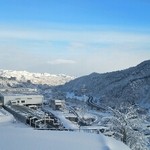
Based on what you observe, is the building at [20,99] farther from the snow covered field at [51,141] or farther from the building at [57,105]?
the snow covered field at [51,141]

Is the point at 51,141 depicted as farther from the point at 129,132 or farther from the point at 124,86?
the point at 124,86

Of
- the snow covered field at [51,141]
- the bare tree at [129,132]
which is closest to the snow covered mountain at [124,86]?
the bare tree at [129,132]

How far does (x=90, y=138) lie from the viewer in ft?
47.8

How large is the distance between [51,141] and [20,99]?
40.4m

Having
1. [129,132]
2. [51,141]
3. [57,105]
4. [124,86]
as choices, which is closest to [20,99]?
[57,105]

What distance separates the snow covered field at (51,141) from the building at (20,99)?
37495 mm

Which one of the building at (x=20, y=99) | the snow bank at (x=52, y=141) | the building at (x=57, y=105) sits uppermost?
the snow bank at (x=52, y=141)

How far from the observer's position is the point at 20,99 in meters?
53.5

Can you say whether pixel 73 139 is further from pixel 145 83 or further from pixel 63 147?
pixel 145 83

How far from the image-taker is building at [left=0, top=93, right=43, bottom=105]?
52750 mm

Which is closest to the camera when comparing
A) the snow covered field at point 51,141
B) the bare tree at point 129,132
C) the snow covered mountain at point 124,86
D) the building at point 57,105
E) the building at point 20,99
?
the snow covered field at point 51,141

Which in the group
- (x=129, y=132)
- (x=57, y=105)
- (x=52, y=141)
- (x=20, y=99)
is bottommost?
(x=57, y=105)

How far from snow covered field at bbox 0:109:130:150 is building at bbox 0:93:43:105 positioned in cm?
3749

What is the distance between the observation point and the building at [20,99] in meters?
52.8
